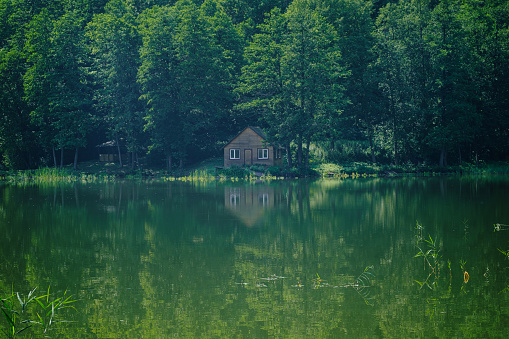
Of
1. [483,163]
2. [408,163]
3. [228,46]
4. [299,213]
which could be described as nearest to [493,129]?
[483,163]

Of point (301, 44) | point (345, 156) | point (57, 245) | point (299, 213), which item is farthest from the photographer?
point (345, 156)

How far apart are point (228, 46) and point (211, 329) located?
2326 inches

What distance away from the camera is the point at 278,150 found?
201 feet

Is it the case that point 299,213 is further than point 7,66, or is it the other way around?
point 7,66

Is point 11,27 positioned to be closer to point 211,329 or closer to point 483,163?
point 483,163

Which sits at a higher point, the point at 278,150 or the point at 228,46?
the point at 228,46

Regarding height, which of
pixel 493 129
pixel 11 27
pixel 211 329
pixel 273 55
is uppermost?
pixel 11 27

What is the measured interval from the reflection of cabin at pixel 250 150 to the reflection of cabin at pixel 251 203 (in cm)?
2294

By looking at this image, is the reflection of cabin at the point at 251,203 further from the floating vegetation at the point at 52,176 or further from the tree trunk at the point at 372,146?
the floating vegetation at the point at 52,176

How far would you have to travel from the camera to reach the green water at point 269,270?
→ 31.2 ft

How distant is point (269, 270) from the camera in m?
13.3

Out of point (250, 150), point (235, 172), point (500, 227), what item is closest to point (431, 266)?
point (500, 227)

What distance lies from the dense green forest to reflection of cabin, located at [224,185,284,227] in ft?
67.2

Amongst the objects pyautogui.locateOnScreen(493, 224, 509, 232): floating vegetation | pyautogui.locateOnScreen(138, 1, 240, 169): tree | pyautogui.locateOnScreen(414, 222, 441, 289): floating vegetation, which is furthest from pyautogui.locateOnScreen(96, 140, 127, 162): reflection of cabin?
pyautogui.locateOnScreen(414, 222, 441, 289): floating vegetation
